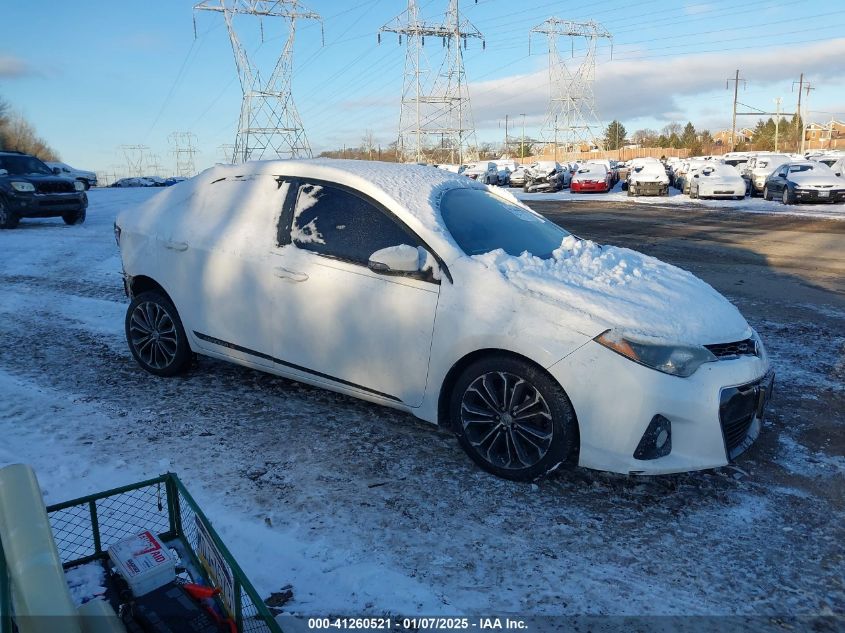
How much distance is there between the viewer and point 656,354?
3225 mm

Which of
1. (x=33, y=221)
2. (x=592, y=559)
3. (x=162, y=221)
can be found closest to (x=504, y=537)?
(x=592, y=559)

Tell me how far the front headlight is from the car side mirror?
3.46ft

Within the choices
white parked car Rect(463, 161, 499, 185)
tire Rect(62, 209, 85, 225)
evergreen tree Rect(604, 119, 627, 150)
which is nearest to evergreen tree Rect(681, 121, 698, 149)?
evergreen tree Rect(604, 119, 627, 150)

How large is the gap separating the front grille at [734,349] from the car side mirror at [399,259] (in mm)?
1548

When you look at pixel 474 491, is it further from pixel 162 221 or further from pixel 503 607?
pixel 162 221

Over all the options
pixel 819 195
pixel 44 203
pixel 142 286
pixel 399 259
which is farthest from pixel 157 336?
pixel 819 195

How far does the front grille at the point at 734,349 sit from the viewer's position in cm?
338

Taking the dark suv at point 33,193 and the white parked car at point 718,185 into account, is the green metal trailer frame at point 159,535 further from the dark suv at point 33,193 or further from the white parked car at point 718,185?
the white parked car at point 718,185

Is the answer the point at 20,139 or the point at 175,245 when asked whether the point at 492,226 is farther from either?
the point at 20,139

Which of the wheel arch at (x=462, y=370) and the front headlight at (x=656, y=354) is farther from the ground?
the front headlight at (x=656, y=354)

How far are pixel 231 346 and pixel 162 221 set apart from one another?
1.19m

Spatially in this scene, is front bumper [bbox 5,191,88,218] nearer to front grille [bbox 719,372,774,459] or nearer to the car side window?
the car side window

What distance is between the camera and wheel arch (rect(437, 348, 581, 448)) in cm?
333

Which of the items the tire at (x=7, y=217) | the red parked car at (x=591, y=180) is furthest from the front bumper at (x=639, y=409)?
the red parked car at (x=591, y=180)
